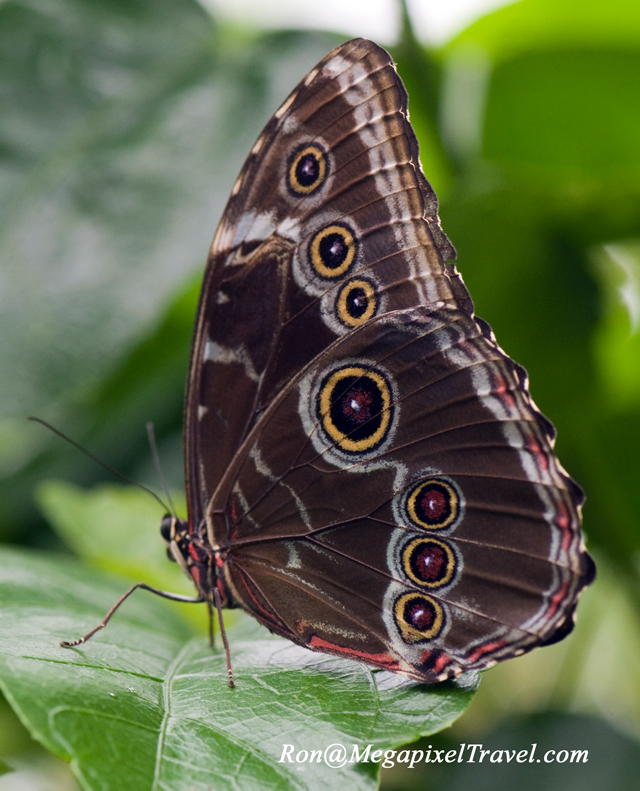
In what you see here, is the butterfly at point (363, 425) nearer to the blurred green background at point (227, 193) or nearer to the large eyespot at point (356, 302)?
the large eyespot at point (356, 302)

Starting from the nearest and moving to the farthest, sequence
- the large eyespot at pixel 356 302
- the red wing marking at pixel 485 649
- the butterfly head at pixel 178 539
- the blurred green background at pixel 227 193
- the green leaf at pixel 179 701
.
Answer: the green leaf at pixel 179 701 < the red wing marking at pixel 485 649 < the large eyespot at pixel 356 302 < the butterfly head at pixel 178 539 < the blurred green background at pixel 227 193

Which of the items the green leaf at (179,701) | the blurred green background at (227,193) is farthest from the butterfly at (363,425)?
the blurred green background at (227,193)

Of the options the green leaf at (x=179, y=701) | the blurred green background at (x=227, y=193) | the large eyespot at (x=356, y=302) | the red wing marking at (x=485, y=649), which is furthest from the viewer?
the blurred green background at (x=227, y=193)

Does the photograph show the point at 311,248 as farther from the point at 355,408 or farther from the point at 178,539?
the point at 178,539

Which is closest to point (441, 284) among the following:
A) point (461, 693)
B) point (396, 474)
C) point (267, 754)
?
point (396, 474)

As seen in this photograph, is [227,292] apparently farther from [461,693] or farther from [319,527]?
[461,693]

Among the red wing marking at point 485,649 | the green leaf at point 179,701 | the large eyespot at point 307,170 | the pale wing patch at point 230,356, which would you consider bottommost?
the green leaf at point 179,701
